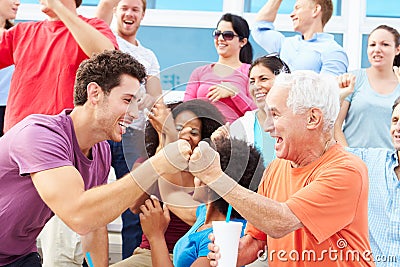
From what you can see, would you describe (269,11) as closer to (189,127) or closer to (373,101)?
(373,101)

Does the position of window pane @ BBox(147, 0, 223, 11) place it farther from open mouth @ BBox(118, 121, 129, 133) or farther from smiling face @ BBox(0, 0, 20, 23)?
open mouth @ BBox(118, 121, 129, 133)

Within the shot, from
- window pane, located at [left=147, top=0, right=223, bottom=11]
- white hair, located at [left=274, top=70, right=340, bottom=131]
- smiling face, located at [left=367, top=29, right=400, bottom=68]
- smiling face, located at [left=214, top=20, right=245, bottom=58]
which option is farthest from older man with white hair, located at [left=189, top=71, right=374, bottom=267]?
window pane, located at [left=147, top=0, right=223, bottom=11]

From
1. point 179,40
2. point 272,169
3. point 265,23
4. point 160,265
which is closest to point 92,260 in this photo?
point 160,265

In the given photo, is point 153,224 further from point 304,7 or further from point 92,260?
point 304,7

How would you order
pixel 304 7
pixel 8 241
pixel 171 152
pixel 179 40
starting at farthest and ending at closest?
pixel 179 40
pixel 304 7
pixel 8 241
pixel 171 152

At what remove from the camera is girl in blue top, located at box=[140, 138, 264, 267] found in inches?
75.7

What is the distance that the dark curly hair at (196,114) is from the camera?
6.45ft

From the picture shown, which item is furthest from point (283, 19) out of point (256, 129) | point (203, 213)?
point (256, 129)

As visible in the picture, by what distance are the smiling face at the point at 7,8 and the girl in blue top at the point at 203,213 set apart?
1.41 meters

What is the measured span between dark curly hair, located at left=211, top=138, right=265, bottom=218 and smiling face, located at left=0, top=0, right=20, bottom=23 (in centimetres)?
185

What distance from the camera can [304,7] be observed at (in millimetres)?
3652

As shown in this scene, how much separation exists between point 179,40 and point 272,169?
103 inches

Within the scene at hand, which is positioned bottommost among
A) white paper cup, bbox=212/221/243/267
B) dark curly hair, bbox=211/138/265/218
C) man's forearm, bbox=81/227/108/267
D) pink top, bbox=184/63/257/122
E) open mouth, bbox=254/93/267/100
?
man's forearm, bbox=81/227/108/267

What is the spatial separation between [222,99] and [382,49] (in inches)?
68.4
